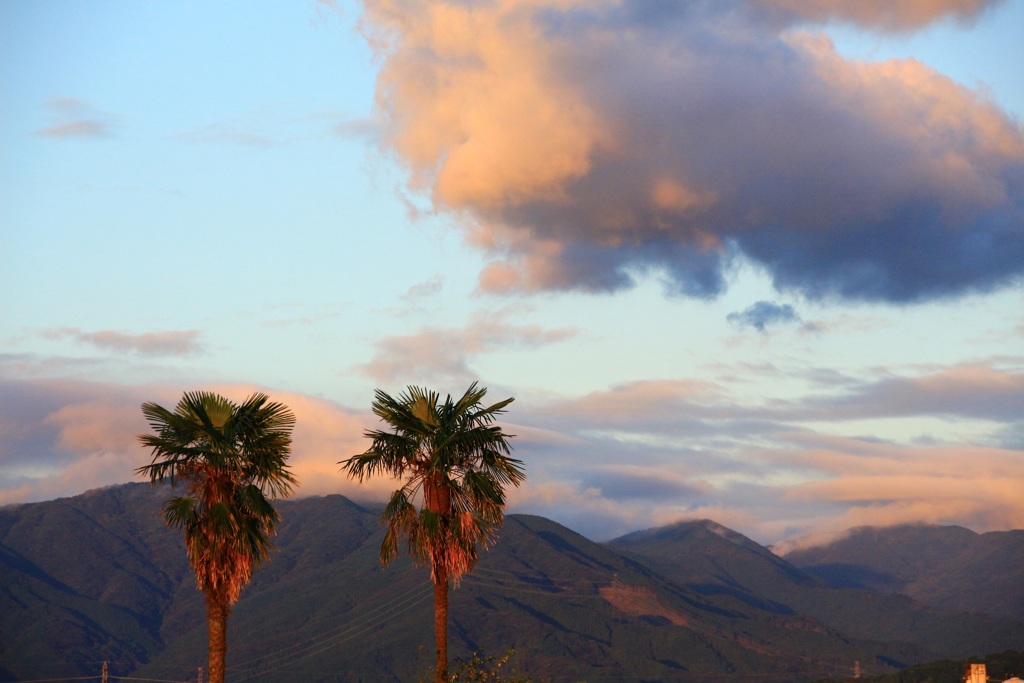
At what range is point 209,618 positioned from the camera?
189 ft

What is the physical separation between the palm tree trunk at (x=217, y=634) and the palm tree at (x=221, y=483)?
0.02 meters

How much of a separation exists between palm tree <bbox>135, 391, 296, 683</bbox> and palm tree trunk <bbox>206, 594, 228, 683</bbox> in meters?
0.02

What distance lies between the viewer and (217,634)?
5722cm

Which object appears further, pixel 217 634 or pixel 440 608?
pixel 440 608

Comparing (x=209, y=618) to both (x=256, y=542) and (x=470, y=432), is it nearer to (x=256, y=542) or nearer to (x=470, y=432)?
(x=256, y=542)

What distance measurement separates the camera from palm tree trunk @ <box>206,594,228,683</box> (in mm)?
56812

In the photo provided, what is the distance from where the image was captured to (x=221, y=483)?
59156 millimetres

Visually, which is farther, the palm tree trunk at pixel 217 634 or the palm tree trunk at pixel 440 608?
the palm tree trunk at pixel 440 608

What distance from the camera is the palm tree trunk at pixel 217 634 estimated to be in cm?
5681

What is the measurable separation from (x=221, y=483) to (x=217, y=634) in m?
6.31

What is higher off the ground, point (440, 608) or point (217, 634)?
point (440, 608)

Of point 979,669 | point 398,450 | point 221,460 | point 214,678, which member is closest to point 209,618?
point 214,678

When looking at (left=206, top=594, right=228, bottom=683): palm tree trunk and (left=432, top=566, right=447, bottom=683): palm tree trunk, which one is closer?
(left=206, top=594, right=228, bottom=683): palm tree trunk

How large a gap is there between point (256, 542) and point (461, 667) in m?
11.8
